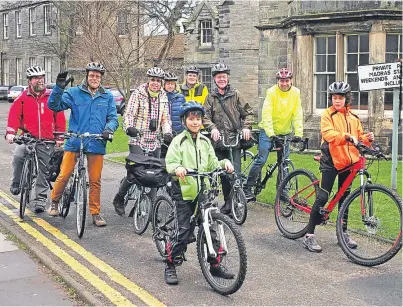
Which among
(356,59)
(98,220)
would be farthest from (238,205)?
(356,59)

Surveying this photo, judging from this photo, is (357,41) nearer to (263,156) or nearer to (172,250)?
(263,156)

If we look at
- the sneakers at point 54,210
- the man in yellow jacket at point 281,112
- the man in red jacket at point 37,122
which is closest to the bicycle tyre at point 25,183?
the man in red jacket at point 37,122

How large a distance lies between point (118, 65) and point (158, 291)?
19.2 metres

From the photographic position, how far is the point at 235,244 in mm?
5441

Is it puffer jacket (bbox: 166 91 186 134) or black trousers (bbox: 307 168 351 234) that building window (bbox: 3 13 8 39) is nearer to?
puffer jacket (bbox: 166 91 186 134)

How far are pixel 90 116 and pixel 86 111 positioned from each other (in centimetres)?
9

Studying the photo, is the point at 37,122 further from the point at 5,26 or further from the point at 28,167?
the point at 5,26

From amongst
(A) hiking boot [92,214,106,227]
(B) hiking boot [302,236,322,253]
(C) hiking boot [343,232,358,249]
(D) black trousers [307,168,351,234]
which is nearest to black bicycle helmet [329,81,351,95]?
(D) black trousers [307,168,351,234]

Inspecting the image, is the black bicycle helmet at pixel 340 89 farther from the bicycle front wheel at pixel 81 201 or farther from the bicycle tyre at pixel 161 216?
the bicycle front wheel at pixel 81 201

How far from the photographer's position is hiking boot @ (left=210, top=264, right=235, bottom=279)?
5593mm

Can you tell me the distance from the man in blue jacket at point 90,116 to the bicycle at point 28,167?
70 cm

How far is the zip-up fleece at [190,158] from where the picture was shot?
588 centimetres

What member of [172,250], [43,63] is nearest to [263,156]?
[172,250]

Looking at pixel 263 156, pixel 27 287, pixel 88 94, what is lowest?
pixel 27 287
